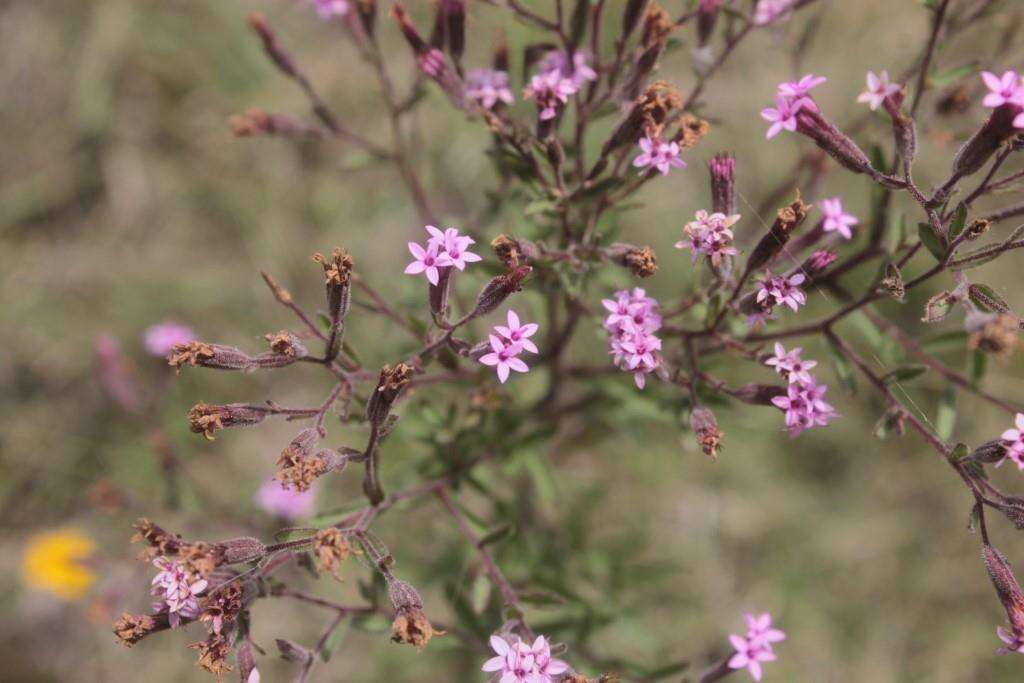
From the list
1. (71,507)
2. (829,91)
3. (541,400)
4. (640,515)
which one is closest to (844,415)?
(640,515)

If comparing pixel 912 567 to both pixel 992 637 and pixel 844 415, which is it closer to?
pixel 992 637

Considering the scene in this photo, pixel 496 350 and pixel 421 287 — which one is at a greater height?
pixel 421 287

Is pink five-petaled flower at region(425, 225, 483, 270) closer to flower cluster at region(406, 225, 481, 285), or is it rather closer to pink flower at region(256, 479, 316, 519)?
flower cluster at region(406, 225, 481, 285)

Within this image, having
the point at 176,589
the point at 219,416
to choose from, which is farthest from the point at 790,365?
the point at 176,589

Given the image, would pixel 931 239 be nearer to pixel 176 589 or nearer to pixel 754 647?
pixel 754 647

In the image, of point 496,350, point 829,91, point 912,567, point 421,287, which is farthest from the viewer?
point 829,91

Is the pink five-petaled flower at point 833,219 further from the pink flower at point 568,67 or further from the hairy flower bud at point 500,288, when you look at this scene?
the hairy flower bud at point 500,288
